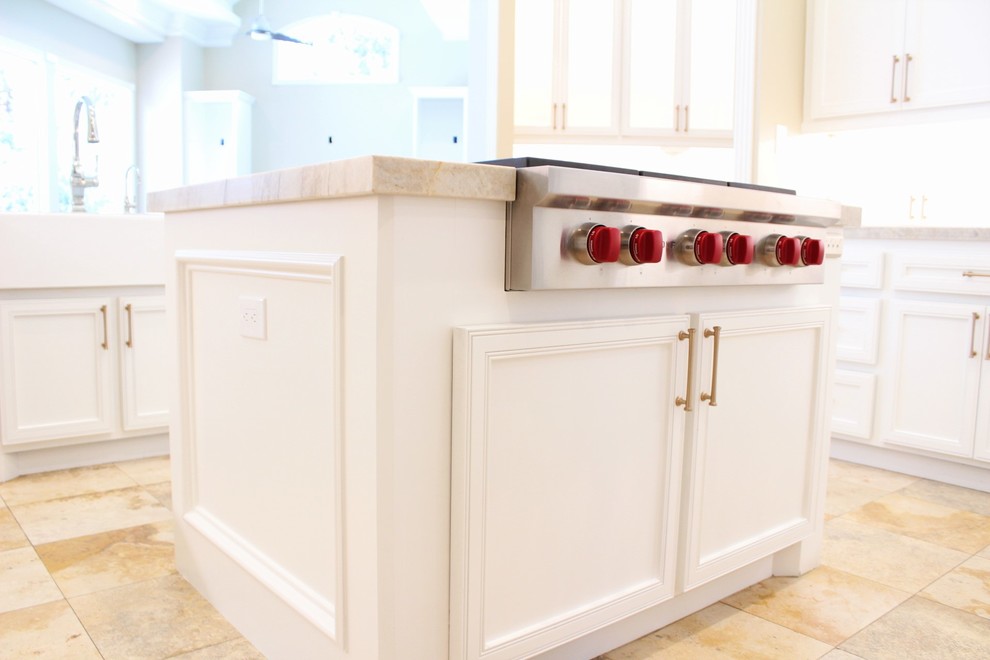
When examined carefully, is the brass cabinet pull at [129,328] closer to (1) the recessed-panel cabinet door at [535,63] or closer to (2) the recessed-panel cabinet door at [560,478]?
(1) the recessed-panel cabinet door at [535,63]

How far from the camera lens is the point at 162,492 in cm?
242

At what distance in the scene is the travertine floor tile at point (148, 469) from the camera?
255 centimetres

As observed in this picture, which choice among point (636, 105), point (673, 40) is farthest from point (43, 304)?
point (673, 40)

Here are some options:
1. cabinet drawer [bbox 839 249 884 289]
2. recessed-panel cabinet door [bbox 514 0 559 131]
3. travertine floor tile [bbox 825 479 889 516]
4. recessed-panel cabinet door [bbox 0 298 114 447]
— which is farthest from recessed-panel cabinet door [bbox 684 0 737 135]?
recessed-panel cabinet door [bbox 0 298 114 447]

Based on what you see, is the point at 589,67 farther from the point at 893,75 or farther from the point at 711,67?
the point at 893,75

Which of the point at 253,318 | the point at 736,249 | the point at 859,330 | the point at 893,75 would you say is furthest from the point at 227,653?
the point at 893,75

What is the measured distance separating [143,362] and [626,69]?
2332mm

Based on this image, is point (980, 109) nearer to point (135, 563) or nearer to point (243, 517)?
point (243, 517)

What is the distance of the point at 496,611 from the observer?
1.19 meters

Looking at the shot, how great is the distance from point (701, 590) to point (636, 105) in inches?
97.7

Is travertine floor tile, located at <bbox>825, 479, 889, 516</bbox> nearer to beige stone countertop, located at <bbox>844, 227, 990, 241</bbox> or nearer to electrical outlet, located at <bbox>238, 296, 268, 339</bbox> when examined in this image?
beige stone countertop, located at <bbox>844, 227, 990, 241</bbox>

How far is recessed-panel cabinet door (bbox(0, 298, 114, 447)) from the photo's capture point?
8.18 ft

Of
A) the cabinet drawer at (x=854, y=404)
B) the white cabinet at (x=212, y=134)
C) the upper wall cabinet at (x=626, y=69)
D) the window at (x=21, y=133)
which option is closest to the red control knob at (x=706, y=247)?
the cabinet drawer at (x=854, y=404)

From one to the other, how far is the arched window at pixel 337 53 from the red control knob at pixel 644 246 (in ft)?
25.4
